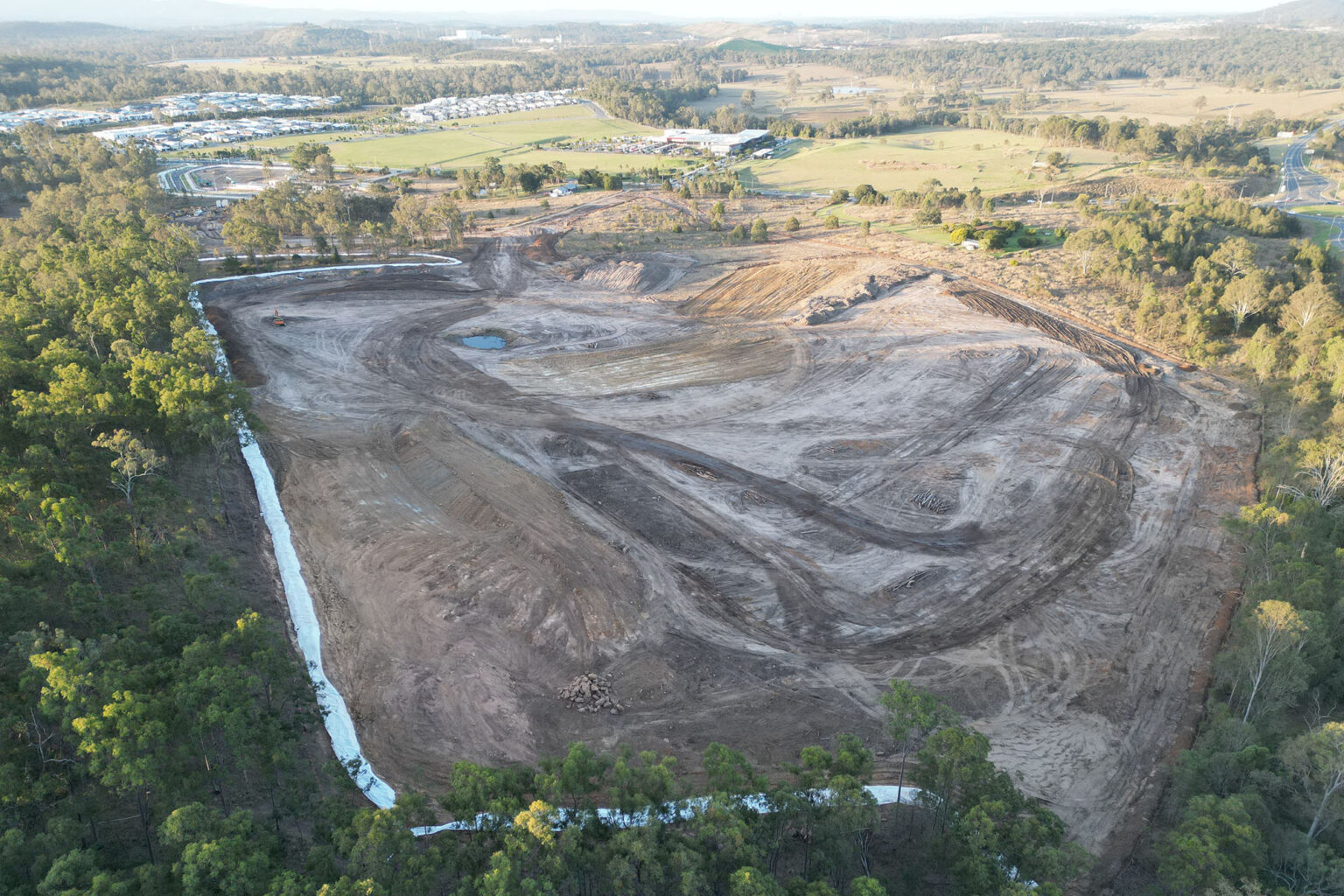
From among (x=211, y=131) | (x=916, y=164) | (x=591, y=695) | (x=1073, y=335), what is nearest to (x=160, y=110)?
(x=211, y=131)

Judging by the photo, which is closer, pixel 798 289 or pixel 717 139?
pixel 798 289

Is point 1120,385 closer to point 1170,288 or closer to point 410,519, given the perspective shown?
point 1170,288

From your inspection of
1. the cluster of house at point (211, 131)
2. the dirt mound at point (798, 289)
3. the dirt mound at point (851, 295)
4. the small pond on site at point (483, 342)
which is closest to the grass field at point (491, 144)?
the cluster of house at point (211, 131)

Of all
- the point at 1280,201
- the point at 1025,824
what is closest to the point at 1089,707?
the point at 1025,824

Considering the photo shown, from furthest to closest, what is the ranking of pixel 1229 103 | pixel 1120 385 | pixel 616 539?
pixel 1229 103
pixel 1120 385
pixel 616 539

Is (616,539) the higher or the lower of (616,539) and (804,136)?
the lower

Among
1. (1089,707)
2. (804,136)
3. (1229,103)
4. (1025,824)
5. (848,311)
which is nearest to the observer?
(1025,824)

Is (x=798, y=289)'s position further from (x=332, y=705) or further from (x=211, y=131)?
(x=211, y=131)
